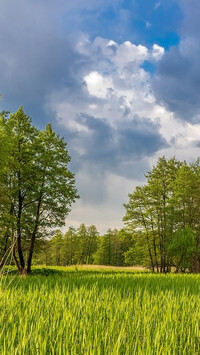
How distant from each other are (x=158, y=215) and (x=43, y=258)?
82.8m

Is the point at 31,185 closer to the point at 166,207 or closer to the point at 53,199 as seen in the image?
the point at 53,199

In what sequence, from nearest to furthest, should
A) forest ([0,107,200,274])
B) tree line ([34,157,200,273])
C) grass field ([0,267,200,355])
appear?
grass field ([0,267,200,355])
forest ([0,107,200,274])
tree line ([34,157,200,273])

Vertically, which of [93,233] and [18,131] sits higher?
[18,131]

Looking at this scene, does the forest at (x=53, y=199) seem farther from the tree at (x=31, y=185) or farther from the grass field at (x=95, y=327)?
the grass field at (x=95, y=327)

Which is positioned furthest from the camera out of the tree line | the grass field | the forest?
the tree line

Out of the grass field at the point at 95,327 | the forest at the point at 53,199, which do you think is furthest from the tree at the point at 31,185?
the grass field at the point at 95,327

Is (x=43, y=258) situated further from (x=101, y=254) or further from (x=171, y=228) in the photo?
(x=171, y=228)

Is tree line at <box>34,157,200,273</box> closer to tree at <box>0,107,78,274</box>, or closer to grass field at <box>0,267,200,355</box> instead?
tree at <box>0,107,78,274</box>

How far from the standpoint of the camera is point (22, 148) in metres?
27.3

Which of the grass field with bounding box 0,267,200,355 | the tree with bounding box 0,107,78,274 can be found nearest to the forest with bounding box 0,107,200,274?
the tree with bounding box 0,107,78,274

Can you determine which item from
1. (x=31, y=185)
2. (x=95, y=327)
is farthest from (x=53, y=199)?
(x=95, y=327)

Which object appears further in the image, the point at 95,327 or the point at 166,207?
the point at 166,207

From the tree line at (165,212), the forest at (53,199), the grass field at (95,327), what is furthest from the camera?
the tree line at (165,212)

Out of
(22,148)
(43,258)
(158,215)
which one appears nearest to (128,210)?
(158,215)
